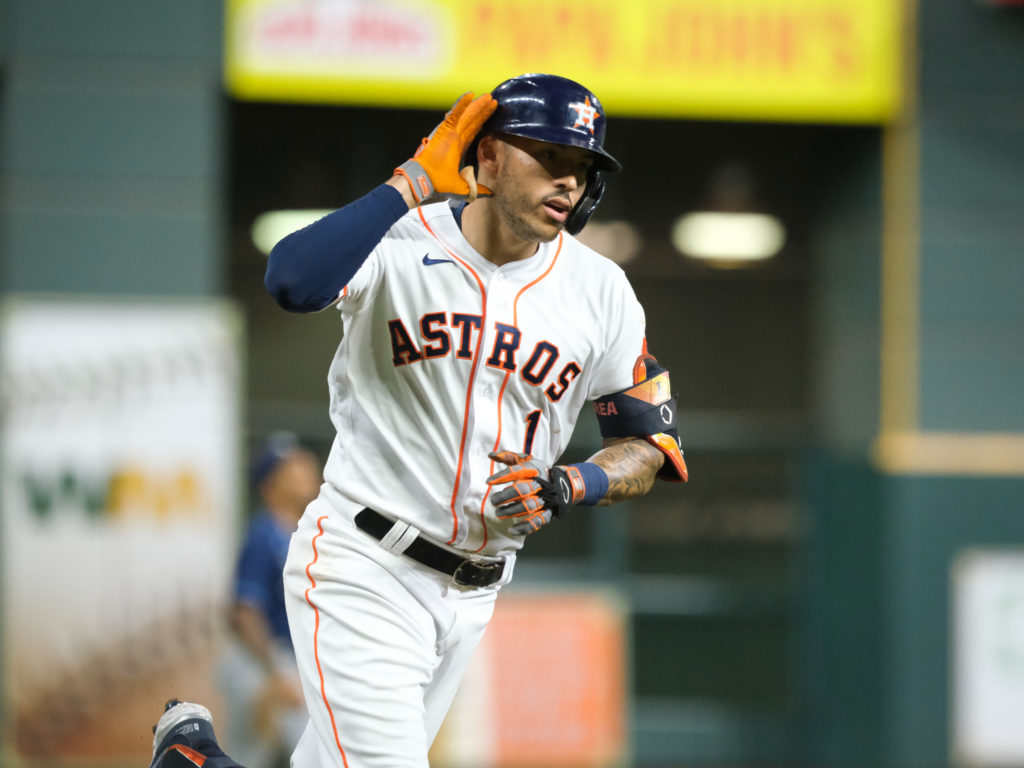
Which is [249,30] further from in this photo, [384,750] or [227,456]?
[384,750]

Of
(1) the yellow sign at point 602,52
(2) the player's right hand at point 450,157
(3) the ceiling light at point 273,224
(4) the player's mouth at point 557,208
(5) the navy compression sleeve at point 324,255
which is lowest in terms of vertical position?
(5) the navy compression sleeve at point 324,255

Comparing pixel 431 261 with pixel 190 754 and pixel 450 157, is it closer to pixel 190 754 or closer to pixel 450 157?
pixel 450 157

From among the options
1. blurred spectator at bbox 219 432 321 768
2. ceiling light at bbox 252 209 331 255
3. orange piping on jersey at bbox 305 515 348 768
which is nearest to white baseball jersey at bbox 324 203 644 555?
orange piping on jersey at bbox 305 515 348 768

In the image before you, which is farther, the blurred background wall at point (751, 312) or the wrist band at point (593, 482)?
the blurred background wall at point (751, 312)

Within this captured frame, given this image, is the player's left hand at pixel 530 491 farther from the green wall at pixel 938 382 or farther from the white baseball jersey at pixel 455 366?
the green wall at pixel 938 382

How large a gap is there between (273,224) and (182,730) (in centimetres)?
602

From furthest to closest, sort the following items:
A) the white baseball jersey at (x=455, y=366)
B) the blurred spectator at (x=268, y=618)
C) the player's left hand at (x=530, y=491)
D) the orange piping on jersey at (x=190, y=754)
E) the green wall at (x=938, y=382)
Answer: the green wall at (x=938, y=382), the blurred spectator at (x=268, y=618), the orange piping on jersey at (x=190, y=754), the white baseball jersey at (x=455, y=366), the player's left hand at (x=530, y=491)

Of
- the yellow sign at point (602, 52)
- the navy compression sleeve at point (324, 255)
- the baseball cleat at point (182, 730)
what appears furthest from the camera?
the yellow sign at point (602, 52)

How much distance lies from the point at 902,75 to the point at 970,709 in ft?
13.6

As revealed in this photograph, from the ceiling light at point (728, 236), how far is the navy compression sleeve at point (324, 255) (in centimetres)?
708

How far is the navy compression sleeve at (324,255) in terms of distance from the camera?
3.06 m

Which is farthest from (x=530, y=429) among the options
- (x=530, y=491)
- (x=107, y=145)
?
(x=107, y=145)

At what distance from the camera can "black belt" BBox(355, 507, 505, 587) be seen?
11.4 feet

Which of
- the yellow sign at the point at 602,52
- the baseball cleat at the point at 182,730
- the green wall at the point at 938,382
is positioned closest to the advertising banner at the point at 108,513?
the yellow sign at the point at 602,52
